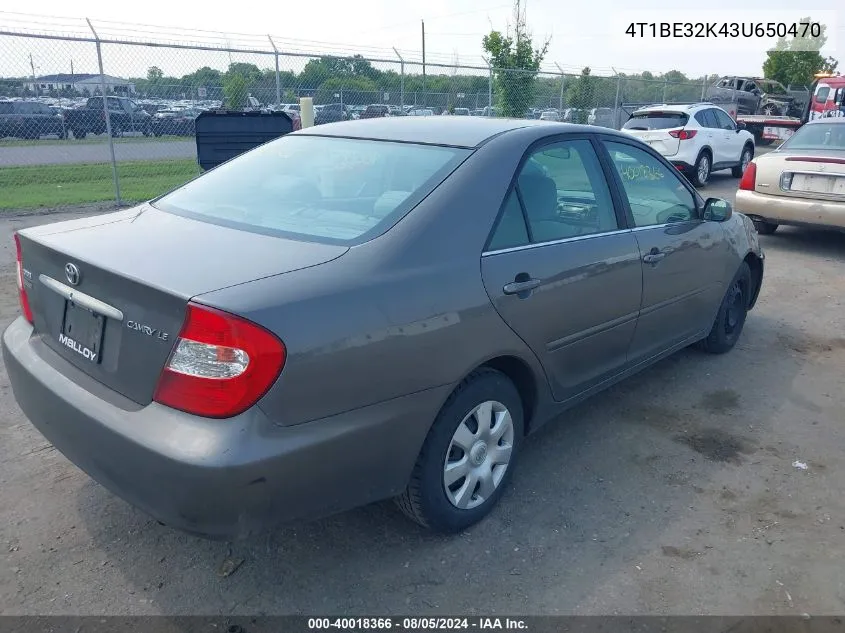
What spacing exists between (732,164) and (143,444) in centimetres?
1535

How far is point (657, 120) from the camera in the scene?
45.1 ft

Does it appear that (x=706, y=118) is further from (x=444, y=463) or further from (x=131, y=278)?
(x=131, y=278)

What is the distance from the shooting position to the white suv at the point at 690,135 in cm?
1336

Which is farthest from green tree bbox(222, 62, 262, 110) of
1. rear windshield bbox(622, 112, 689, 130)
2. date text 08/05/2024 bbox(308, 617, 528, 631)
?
date text 08/05/2024 bbox(308, 617, 528, 631)

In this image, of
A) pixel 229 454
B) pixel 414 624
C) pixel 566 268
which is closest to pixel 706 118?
pixel 566 268

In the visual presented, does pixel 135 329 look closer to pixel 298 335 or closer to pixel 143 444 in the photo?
pixel 143 444

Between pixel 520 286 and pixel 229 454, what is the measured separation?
1378 millimetres

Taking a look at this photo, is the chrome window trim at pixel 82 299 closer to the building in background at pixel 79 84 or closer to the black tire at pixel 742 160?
the building in background at pixel 79 84

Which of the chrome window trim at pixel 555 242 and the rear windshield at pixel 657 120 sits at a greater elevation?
the rear windshield at pixel 657 120

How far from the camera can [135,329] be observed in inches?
88.3

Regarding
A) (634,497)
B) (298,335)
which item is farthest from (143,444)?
(634,497)

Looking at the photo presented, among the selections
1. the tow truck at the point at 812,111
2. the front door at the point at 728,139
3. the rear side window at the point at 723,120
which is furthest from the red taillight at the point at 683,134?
the tow truck at the point at 812,111

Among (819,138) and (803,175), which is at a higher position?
(819,138)

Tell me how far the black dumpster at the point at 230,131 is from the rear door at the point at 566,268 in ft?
19.2
